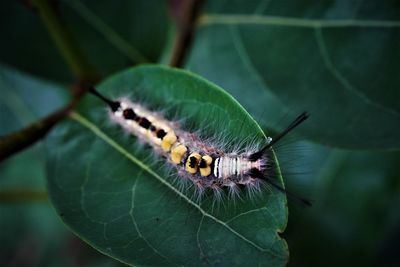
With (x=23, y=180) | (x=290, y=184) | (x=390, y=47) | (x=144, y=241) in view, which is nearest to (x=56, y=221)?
(x=23, y=180)

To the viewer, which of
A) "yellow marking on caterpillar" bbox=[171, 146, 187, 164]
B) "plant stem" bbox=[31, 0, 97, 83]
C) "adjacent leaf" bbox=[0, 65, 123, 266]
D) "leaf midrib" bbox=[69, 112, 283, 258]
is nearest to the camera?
"leaf midrib" bbox=[69, 112, 283, 258]

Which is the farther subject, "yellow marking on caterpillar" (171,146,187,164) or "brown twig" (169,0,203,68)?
"brown twig" (169,0,203,68)

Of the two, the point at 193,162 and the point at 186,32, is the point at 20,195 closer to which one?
the point at 186,32

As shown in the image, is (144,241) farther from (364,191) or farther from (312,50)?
(364,191)

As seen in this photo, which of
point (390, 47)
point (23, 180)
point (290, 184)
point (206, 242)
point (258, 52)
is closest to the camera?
point (206, 242)

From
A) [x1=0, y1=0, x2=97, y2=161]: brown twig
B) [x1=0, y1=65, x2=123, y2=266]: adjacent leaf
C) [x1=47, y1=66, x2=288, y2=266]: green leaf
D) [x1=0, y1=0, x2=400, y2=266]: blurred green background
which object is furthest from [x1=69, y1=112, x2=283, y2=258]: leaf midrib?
[x1=0, y1=65, x2=123, y2=266]: adjacent leaf

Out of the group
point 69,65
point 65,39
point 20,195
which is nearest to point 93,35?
point 69,65

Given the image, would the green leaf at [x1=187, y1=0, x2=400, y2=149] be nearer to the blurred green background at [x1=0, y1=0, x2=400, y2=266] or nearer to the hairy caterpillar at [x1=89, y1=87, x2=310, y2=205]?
the blurred green background at [x1=0, y1=0, x2=400, y2=266]
